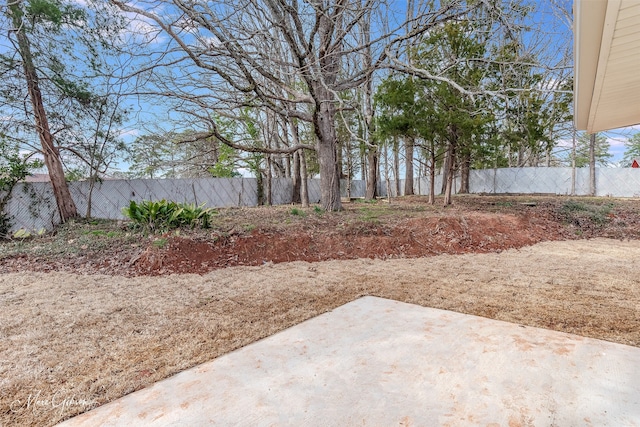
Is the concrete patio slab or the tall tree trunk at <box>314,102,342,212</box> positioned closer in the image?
the concrete patio slab

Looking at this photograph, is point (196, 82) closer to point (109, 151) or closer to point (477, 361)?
point (109, 151)

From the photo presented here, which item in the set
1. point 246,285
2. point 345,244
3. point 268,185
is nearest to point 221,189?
point 268,185

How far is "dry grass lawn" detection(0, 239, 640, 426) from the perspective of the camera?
5.52 feet

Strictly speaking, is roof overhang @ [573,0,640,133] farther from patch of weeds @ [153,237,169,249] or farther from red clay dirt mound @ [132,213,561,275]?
patch of weeds @ [153,237,169,249]

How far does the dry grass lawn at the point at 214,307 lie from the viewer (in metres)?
1.68

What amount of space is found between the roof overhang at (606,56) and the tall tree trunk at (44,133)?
8.02 meters

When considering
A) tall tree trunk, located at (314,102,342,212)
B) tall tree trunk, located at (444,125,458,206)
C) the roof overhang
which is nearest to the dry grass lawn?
the roof overhang

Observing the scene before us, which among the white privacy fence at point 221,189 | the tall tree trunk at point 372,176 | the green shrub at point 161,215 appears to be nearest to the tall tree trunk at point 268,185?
the white privacy fence at point 221,189

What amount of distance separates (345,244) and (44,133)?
6911 millimetres

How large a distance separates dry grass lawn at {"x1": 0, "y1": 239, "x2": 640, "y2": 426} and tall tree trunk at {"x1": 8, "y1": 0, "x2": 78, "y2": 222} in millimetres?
4092

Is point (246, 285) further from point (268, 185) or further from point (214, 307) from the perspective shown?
point (268, 185)

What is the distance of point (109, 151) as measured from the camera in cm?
789

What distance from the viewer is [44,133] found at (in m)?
6.79

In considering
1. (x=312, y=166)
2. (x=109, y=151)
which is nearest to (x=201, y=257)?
(x=109, y=151)
